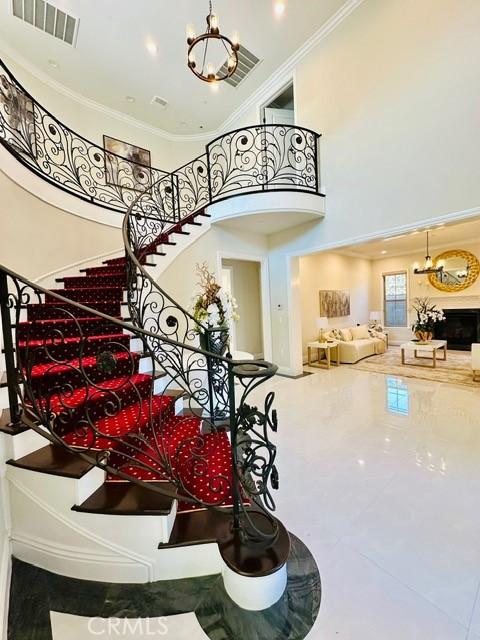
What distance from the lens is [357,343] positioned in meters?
7.23

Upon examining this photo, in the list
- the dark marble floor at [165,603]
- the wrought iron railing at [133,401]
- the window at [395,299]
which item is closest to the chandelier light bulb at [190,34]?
the wrought iron railing at [133,401]

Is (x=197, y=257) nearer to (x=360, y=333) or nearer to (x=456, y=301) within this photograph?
(x=360, y=333)

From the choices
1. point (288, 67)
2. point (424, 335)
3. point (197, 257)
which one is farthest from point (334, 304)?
point (288, 67)

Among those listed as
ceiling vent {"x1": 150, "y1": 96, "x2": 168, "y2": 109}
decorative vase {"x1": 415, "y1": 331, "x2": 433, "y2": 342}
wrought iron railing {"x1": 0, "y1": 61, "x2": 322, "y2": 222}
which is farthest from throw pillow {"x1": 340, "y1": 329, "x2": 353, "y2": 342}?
ceiling vent {"x1": 150, "y1": 96, "x2": 168, "y2": 109}

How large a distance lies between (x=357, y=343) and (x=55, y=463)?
7071 millimetres

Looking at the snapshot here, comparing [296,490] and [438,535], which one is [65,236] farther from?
[438,535]

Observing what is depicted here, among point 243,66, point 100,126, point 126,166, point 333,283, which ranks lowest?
point 333,283

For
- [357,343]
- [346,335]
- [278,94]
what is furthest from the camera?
[346,335]

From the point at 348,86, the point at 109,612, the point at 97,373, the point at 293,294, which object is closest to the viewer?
the point at 109,612

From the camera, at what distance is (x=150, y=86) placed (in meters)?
5.48

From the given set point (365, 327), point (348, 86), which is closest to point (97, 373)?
point (348, 86)

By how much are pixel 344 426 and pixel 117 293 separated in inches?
126

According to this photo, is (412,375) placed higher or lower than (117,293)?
lower

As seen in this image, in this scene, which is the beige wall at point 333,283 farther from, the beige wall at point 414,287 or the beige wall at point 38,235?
the beige wall at point 38,235
